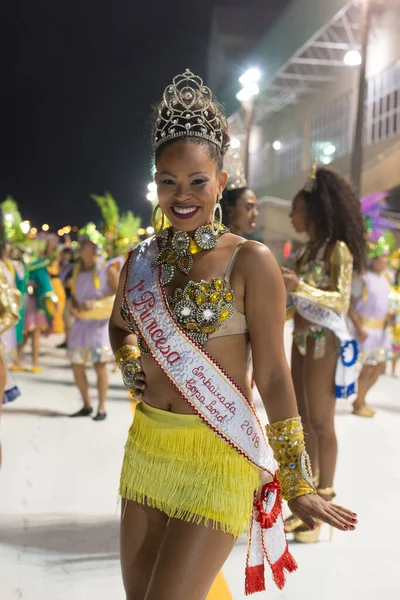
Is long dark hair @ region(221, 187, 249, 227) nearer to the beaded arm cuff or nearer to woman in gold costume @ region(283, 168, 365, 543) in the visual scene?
woman in gold costume @ region(283, 168, 365, 543)

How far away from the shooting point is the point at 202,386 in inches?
80.7

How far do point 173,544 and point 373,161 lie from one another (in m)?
20.5

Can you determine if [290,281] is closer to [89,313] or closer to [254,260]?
[254,260]

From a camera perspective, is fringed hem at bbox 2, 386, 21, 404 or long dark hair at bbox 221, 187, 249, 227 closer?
long dark hair at bbox 221, 187, 249, 227

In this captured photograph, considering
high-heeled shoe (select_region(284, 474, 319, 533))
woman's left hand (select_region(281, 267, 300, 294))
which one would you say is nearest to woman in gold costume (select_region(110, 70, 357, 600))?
woman's left hand (select_region(281, 267, 300, 294))

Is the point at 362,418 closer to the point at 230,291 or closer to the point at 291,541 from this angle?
the point at 291,541

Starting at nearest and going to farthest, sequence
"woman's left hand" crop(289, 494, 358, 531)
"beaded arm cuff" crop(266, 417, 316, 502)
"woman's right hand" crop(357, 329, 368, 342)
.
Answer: "woman's left hand" crop(289, 494, 358, 531) < "beaded arm cuff" crop(266, 417, 316, 502) < "woman's right hand" crop(357, 329, 368, 342)

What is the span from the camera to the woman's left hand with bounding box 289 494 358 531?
5.83 feet

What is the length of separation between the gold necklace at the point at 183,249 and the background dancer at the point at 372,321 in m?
5.58

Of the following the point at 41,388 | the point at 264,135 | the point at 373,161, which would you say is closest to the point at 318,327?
the point at 41,388

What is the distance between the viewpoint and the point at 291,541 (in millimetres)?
3939

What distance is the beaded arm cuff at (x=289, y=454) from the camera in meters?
1.92

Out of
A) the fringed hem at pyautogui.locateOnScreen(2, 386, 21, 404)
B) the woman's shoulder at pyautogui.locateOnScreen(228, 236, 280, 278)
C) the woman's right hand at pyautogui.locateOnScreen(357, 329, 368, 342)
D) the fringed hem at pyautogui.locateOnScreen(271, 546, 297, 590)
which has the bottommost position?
the woman's right hand at pyautogui.locateOnScreen(357, 329, 368, 342)

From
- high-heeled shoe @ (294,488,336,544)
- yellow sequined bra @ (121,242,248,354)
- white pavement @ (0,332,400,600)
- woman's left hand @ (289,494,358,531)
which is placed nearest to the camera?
woman's left hand @ (289,494,358,531)
